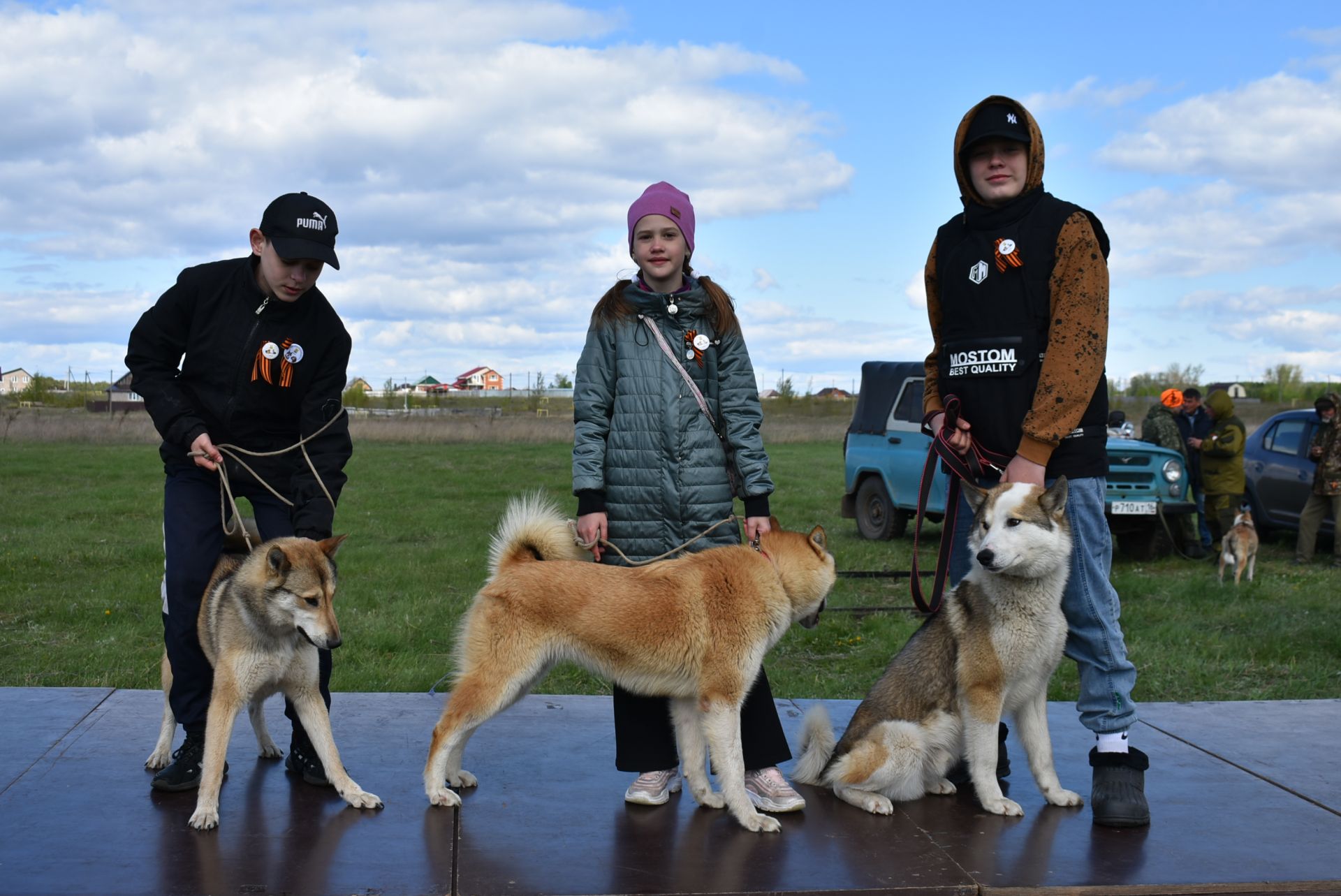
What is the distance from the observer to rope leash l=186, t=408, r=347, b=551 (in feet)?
13.6

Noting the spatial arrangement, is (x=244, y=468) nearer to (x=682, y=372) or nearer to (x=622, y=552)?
(x=622, y=552)

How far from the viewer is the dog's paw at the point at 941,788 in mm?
4211

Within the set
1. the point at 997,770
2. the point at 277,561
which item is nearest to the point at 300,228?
the point at 277,561

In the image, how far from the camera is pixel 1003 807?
3941mm

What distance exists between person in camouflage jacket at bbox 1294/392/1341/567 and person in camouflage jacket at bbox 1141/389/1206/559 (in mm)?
1087

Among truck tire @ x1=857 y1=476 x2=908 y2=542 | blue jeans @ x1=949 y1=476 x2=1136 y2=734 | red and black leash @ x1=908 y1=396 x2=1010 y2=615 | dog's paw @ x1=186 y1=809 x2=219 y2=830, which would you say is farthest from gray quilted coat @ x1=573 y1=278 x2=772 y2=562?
truck tire @ x1=857 y1=476 x2=908 y2=542

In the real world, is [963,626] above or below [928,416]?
below

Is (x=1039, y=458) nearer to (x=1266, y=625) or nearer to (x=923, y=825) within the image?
(x=923, y=825)

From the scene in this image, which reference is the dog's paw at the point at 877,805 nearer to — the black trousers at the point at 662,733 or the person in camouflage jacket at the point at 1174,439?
the black trousers at the point at 662,733

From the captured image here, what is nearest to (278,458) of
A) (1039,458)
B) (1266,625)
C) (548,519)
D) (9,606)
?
(548,519)

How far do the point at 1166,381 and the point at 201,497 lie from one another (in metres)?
47.2

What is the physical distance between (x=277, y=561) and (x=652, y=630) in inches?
50.1

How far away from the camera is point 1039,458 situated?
3.81 meters

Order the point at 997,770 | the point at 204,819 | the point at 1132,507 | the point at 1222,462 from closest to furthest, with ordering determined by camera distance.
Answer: the point at 204,819 < the point at 997,770 < the point at 1132,507 < the point at 1222,462
